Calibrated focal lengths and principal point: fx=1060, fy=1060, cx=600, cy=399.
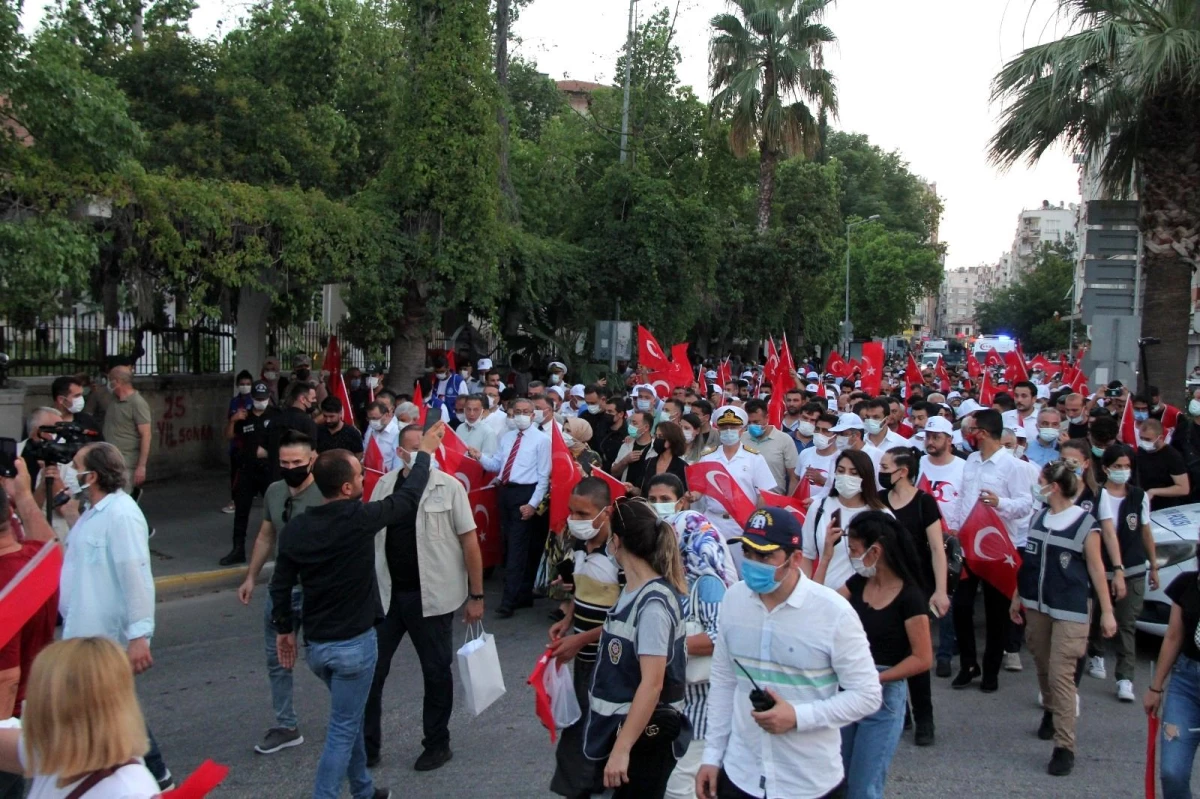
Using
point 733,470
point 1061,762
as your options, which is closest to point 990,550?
point 1061,762

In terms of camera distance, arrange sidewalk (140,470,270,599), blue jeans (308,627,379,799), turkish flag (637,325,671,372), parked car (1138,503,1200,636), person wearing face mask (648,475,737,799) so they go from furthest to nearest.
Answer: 1. turkish flag (637,325,671,372)
2. sidewalk (140,470,270,599)
3. parked car (1138,503,1200,636)
4. blue jeans (308,627,379,799)
5. person wearing face mask (648,475,737,799)

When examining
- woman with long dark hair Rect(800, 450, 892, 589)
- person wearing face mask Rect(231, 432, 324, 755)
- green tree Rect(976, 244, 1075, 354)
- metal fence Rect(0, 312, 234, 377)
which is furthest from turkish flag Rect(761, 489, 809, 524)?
green tree Rect(976, 244, 1075, 354)

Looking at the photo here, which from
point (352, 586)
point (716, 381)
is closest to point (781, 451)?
point (352, 586)

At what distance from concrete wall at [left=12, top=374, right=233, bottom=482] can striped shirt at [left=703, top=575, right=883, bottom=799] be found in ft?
41.0

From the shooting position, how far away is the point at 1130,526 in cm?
710

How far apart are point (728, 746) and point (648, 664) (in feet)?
1.22

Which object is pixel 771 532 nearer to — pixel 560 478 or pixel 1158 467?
pixel 560 478

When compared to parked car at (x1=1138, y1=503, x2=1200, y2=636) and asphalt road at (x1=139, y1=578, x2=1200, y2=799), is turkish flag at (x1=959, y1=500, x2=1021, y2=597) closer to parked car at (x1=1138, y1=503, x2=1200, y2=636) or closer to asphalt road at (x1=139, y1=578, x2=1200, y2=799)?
Answer: asphalt road at (x1=139, y1=578, x2=1200, y2=799)

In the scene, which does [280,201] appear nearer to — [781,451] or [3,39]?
[3,39]

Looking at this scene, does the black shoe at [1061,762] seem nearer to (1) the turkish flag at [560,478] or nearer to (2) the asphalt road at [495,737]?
(2) the asphalt road at [495,737]

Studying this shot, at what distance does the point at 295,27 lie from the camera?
19109mm

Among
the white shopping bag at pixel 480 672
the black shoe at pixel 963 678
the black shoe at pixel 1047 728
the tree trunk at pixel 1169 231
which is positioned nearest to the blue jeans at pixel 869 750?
the white shopping bag at pixel 480 672

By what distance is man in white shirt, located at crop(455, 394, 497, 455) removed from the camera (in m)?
9.58

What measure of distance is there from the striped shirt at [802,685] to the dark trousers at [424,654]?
7.70ft
